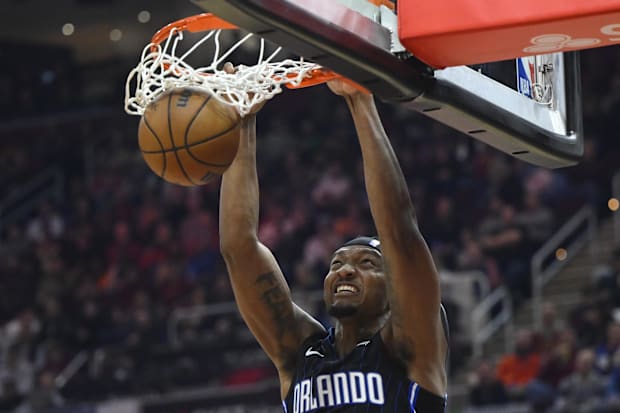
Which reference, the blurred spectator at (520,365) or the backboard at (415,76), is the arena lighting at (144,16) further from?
the backboard at (415,76)

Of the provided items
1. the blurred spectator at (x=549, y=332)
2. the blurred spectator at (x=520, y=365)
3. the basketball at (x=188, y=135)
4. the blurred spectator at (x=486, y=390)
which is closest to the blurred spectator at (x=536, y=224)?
the blurred spectator at (x=549, y=332)

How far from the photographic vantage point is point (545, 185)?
13.7 m

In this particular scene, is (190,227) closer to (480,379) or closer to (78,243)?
(78,243)

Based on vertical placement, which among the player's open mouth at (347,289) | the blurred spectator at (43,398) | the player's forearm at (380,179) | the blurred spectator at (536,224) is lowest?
the blurred spectator at (43,398)

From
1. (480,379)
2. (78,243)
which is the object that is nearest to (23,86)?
(78,243)

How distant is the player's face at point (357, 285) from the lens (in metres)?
4.62

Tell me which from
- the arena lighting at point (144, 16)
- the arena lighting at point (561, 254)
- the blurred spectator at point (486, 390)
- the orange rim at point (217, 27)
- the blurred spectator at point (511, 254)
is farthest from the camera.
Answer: the arena lighting at point (144, 16)

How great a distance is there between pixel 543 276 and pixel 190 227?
484 centimetres

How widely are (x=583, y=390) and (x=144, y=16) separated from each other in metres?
11.4

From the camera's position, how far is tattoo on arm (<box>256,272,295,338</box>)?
16.0ft

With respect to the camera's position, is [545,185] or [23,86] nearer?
[545,185]

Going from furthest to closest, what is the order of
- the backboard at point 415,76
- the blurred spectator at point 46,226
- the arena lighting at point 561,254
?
1. the blurred spectator at point 46,226
2. the arena lighting at point 561,254
3. the backboard at point 415,76

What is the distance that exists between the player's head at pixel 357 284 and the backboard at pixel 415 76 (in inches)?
24.1

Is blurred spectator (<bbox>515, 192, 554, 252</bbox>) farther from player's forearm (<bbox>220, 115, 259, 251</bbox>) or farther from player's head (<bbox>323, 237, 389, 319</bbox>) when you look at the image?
player's head (<bbox>323, 237, 389, 319</bbox>)
